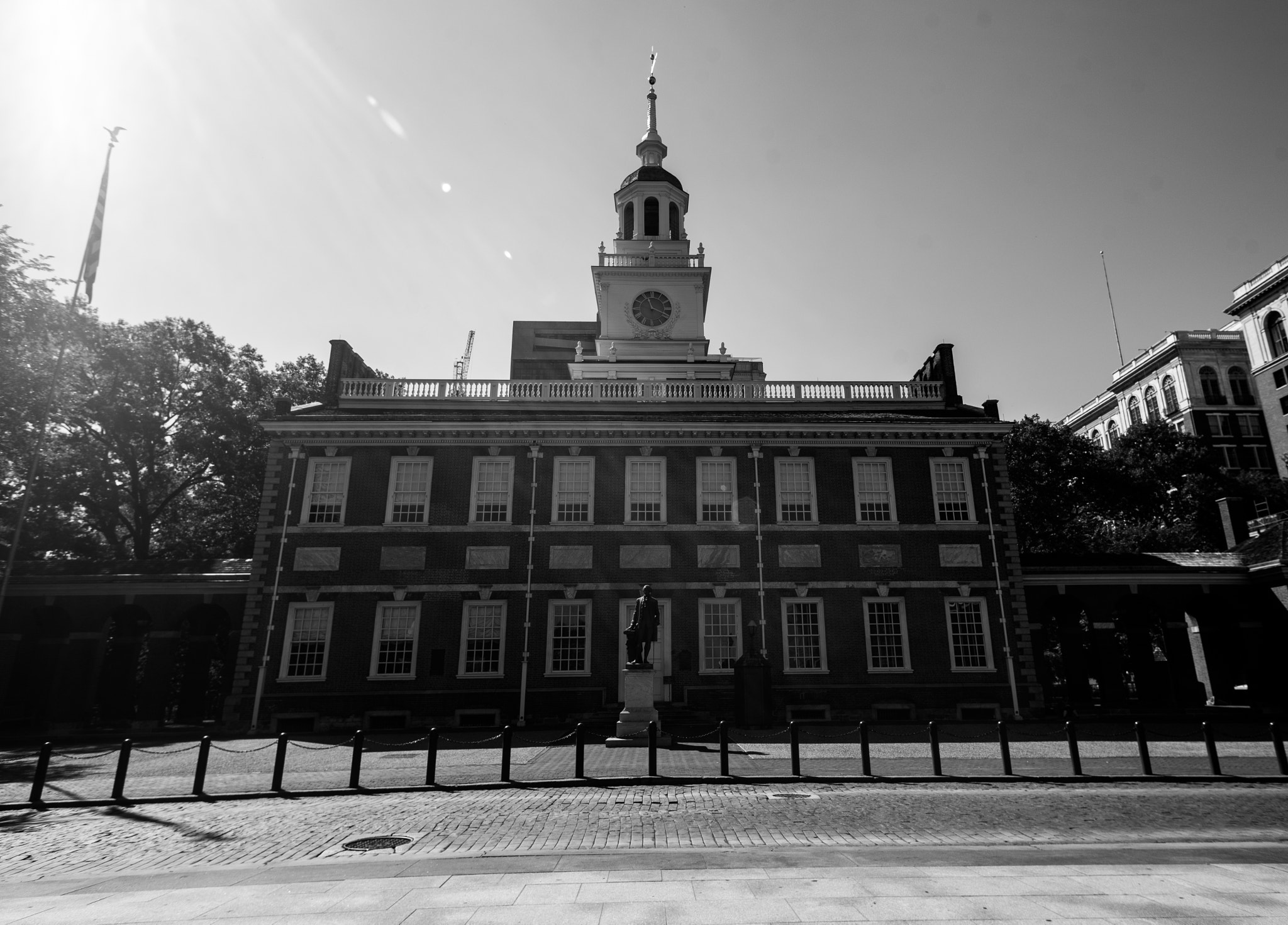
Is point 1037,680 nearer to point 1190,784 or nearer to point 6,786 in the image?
point 1190,784

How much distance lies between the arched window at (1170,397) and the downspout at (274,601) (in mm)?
72346

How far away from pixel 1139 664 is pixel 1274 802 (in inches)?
651

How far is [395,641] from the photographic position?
936 inches

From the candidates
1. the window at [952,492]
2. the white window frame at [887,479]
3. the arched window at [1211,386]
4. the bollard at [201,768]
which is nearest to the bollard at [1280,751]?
the window at [952,492]

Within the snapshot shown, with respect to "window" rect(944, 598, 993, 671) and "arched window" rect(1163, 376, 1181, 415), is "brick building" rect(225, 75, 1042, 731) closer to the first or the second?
"window" rect(944, 598, 993, 671)

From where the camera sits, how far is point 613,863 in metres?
8.39

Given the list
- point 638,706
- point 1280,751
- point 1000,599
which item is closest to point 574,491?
point 638,706

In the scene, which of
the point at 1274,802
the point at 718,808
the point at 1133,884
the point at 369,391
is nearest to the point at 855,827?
the point at 718,808

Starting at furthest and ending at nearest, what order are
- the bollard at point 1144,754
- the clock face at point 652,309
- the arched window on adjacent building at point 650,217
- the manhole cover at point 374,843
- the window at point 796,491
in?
the arched window on adjacent building at point 650,217
the clock face at point 652,309
the window at point 796,491
the bollard at point 1144,754
the manhole cover at point 374,843

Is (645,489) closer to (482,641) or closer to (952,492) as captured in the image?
(482,641)

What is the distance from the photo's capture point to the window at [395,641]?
23453 mm

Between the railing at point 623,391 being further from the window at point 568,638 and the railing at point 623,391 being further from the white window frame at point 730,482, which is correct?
the window at point 568,638

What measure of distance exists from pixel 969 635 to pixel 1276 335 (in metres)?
52.2

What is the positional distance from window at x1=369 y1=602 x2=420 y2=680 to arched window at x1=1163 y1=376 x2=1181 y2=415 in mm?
70087
